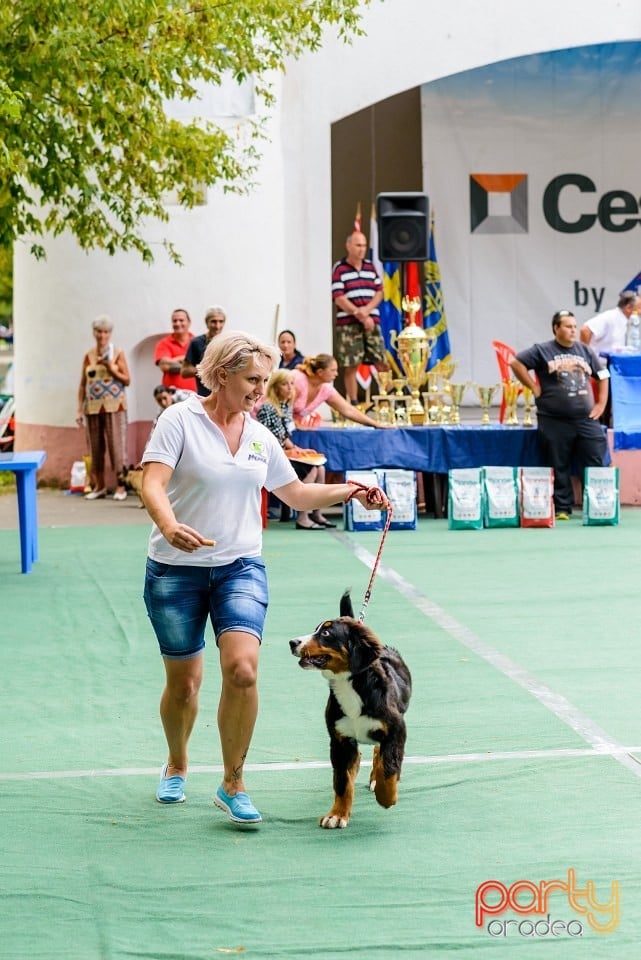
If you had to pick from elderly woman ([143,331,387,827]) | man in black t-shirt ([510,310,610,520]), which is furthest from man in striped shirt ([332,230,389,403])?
elderly woman ([143,331,387,827])

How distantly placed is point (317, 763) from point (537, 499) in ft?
28.4

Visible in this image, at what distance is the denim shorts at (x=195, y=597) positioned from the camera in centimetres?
541

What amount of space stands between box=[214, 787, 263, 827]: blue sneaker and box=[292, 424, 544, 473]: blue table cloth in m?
9.77

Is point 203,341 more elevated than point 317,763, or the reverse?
point 203,341

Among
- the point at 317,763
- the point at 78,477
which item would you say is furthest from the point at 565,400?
the point at 317,763

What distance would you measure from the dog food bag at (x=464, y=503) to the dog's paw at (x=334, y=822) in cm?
925

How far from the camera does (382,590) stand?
35.5 feet

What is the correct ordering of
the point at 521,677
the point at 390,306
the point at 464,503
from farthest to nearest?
the point at 390,306 → the point at 464,503 → the point at 521,677

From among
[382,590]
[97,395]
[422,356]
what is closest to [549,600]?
[382,590]

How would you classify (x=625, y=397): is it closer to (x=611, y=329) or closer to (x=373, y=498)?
(x=611, y=329)

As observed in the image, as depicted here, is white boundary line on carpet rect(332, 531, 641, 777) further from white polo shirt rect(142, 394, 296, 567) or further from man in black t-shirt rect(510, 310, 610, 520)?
man in black t-shirt rect(510, 310, 610, 520)

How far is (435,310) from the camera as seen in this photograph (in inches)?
899

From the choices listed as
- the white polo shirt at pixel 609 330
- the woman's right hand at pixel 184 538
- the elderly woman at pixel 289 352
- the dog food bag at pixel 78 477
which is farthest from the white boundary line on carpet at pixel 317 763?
the dog food bag at pixel 78 477

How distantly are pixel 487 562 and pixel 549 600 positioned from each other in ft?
6.48
